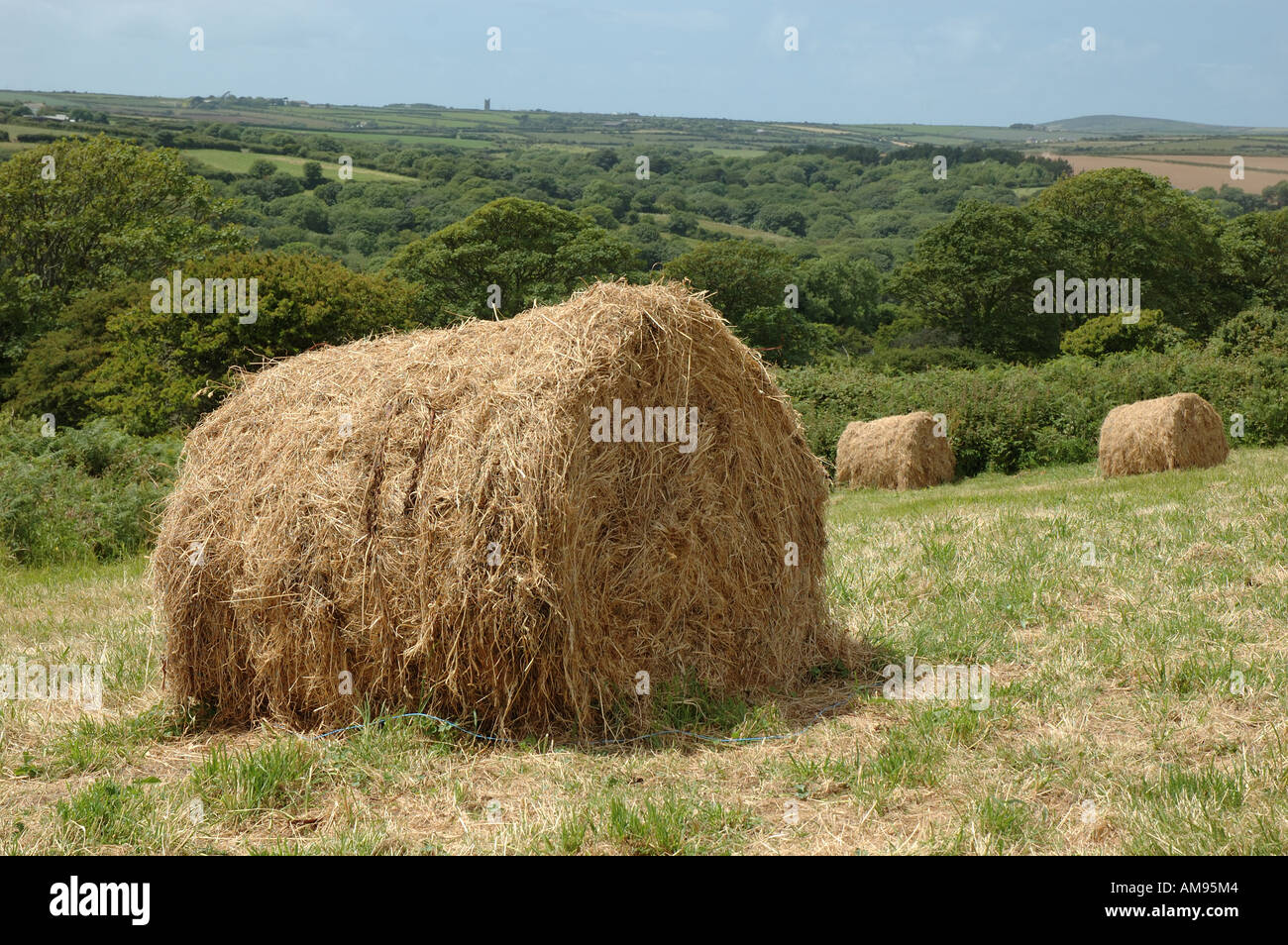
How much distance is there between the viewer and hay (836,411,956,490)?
24.0 metres

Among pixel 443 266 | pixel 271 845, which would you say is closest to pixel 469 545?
pixel 271 845

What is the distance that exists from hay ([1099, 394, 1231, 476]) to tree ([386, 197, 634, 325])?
30479mm

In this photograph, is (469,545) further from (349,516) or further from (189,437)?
(189,437)

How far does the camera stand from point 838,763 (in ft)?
17.5

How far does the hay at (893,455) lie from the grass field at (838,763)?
51.1 ft

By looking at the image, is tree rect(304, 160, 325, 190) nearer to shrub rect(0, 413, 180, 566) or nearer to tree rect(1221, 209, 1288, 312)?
tree rect(1221, 209, 1288, 312)

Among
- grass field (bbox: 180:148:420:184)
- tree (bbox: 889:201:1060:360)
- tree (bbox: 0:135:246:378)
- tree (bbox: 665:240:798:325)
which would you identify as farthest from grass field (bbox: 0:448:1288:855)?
grass field (bbox: 180:148:420:184)

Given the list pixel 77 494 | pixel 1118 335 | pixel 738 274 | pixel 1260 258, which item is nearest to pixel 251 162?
pixel 738 274

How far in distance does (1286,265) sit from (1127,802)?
212 ft

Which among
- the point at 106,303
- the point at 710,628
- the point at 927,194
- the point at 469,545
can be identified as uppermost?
the point at 927,194

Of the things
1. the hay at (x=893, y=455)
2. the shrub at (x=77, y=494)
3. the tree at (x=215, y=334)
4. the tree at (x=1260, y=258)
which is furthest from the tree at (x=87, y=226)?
the tree at (x=1260, y=258)

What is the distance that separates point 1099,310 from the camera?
1954 inches

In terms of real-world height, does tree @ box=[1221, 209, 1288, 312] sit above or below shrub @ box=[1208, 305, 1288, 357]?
above

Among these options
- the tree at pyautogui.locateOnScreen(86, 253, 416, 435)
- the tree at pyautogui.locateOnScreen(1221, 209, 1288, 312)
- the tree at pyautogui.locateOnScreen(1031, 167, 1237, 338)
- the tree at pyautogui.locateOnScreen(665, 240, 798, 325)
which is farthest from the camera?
the tree at pyautogui.locateOnScreen(665, 240, 798, 325)
